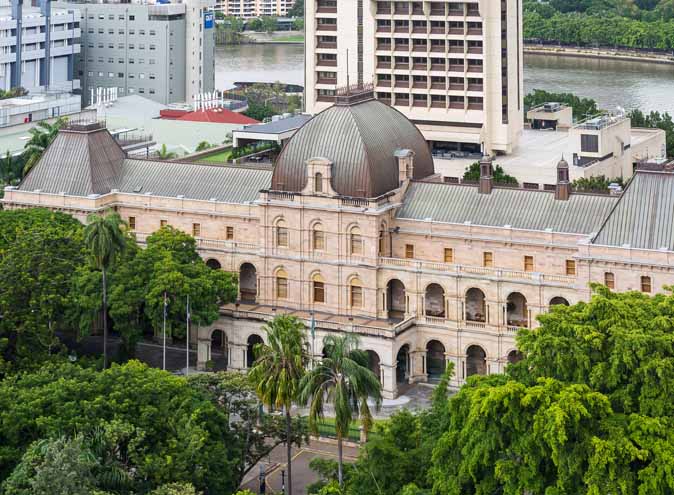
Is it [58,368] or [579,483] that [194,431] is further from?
[579,483]

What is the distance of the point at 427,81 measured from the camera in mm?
195125

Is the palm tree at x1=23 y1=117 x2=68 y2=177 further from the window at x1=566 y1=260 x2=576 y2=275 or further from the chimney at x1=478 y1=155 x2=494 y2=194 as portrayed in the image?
the window at x1=566 y1=260 x2=576 y2=275

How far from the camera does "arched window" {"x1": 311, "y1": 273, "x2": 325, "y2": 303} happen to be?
407 ft

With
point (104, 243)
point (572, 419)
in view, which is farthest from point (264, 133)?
point (572, 419)

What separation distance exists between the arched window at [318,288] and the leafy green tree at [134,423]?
32.2 meters

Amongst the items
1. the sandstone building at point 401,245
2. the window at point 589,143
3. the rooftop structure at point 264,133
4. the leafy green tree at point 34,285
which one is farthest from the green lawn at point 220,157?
the leafy green tree at point 34,285

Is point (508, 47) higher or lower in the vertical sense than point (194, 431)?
higher

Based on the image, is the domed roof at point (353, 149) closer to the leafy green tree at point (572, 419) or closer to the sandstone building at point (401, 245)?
the sandstone building at point (401, 245)

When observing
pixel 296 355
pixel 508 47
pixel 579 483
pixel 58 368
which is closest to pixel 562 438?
pixel 579 483

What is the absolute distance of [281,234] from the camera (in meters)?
126

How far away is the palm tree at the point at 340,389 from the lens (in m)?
86.8

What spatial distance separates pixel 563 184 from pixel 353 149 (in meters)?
17.3

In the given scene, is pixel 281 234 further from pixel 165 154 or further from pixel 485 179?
pixel 165 154

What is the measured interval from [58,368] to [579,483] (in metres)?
35.8
